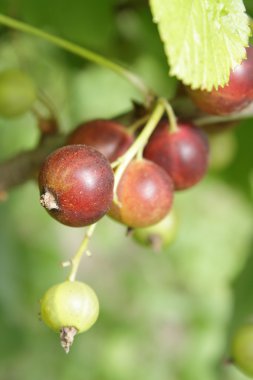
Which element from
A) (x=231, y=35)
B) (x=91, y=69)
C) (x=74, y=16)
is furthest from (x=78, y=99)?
(x=231, y=35)

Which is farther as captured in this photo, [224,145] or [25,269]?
[25,269]

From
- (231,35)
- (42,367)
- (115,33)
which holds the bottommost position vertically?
(42,367)

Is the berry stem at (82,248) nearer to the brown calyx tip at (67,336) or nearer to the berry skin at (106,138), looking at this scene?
the brown calyx tip at (67,336)

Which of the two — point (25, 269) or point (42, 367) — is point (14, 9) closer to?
point (25, 269)

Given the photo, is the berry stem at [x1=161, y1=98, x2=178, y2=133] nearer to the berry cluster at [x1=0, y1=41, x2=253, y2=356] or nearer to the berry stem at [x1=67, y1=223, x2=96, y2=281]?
the berry cluster at [x1=0, y1=41, x2=253, y2=356]

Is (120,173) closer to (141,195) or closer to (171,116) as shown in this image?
(141,195)

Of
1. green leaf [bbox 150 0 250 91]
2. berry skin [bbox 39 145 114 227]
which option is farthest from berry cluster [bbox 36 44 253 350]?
green leaf [bbox 150 0 250 91]

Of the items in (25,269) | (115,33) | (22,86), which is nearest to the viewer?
(22,86)

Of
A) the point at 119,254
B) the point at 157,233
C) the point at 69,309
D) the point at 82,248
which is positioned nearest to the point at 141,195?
the point at 82,248
